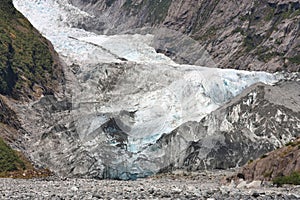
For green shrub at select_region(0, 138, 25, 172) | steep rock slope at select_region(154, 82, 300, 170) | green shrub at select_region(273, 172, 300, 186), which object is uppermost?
steep rock slope at select_region(154, 82, 300, 170)

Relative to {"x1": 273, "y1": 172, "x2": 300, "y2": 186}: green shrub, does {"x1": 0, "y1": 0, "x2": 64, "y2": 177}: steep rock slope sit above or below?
above

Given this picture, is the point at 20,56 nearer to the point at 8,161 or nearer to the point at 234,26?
the point at 8,161

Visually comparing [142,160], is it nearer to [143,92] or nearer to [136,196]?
[143,92]

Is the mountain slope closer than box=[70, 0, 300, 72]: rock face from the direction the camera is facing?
Yes

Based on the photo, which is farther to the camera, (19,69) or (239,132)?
(19,69)

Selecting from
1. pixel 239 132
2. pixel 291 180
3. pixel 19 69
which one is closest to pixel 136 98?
pixel 19 69

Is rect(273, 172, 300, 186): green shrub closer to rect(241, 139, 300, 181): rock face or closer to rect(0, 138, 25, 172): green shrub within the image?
rect(241, 139, 300, 181): rock face

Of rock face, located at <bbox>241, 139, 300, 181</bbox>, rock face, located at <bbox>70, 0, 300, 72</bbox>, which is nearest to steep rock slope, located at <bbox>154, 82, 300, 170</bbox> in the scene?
rock face, located at <bbox>241, 139, 300, 181</bbox>
